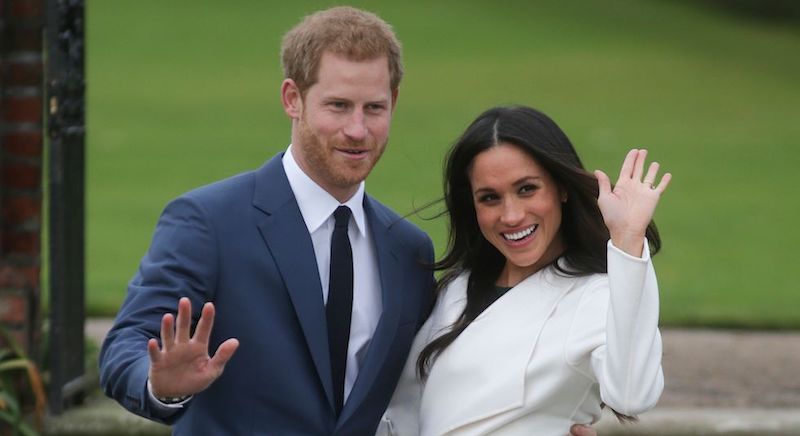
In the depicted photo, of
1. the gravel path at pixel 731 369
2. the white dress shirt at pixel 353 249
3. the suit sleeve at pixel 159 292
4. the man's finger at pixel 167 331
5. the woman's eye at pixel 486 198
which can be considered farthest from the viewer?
the gravel path at pixel 731 369

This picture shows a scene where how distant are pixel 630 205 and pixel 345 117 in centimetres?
69

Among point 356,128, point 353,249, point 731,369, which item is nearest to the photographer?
point 356,128

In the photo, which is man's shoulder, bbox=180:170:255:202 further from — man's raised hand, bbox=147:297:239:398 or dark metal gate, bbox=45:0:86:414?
dark metal gate, bbox=45:0:86:414

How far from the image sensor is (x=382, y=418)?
3957mm

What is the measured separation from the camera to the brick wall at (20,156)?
5.66m

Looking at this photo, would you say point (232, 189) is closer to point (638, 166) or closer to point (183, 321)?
point (183, 321)

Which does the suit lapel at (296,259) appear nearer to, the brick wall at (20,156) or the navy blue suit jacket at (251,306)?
the navy blue suit jacket at (251,306)

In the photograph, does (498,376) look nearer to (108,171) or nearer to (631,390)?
(631,390)

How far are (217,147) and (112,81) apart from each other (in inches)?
169

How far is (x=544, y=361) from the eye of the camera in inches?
145

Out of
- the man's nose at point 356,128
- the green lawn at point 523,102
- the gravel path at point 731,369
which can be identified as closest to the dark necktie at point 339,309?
the man's nose at point 356,128

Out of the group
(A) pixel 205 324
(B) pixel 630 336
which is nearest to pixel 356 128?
(A) pixel 205 324

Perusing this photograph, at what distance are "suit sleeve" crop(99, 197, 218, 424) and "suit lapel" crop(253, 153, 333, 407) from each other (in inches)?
6.4

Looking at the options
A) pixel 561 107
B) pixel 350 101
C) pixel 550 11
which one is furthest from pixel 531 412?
pixel 550 11
